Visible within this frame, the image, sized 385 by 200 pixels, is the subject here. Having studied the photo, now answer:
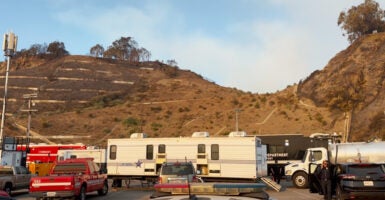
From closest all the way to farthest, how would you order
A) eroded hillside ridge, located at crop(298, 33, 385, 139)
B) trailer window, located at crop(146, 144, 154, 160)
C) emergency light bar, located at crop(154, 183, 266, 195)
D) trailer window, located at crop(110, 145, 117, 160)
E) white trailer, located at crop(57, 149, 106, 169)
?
emergency light bar, located at crop(154, 183, 266, 195) → trailer window, located at crop(146, 144, 154, 160) → trailer window, located at crop(110, 145, 117, 160) → white trailer, located at crop(57, 149, 106, 169) → eroded hillside ridge, located at crop(298, 33, 385, 139)

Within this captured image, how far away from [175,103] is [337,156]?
2665 inches

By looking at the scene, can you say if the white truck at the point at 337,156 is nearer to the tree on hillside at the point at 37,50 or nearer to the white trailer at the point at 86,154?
the white trailer at the point at 86,154

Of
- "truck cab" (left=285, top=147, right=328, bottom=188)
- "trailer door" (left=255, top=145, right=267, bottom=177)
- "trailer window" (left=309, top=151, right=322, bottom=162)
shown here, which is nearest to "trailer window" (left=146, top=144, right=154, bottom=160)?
"trailer door" (left=255, top=145, right=267, bottom=177)

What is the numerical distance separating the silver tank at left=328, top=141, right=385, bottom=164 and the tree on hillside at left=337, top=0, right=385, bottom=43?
5961cm

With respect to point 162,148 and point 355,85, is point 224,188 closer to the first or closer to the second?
point 162,148

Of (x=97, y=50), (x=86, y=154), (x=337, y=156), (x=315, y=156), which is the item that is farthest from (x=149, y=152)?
(x=97, y=50)

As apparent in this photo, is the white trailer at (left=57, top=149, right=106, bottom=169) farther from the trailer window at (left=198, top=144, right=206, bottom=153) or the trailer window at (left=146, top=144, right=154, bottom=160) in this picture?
the trailer window at (left=198, top=144, right=206, bottom=153)

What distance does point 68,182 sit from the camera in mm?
17828

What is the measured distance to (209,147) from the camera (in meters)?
25.7

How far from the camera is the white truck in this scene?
26.7 m

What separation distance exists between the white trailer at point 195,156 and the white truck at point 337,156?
7.04 feet

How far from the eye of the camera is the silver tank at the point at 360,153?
2647cm

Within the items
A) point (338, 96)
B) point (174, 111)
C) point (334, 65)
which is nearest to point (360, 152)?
point (338, 96)

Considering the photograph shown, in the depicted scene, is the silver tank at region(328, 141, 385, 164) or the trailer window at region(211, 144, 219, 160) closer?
the trailer window at region(211, 144, 219, 160)
